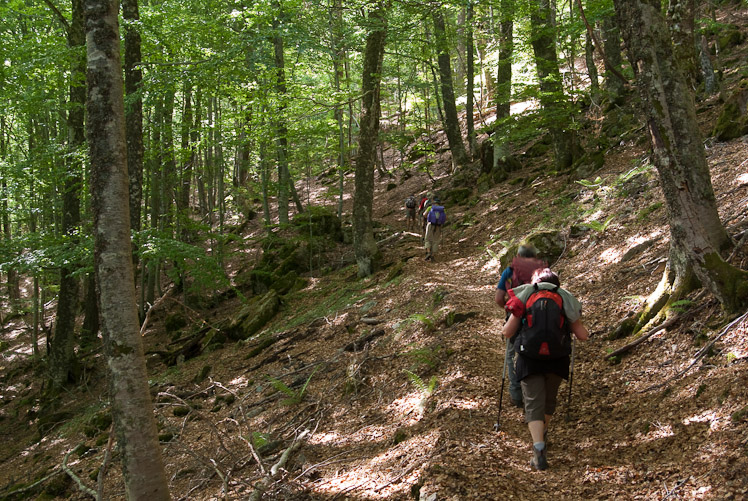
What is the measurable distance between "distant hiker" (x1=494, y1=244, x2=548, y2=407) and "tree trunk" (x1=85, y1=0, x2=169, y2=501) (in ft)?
11.5

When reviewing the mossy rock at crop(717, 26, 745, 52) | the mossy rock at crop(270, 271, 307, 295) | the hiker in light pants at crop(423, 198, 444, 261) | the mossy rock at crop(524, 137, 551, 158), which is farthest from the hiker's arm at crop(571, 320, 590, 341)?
the mossy rock at crop(717, 26, 745, 52)

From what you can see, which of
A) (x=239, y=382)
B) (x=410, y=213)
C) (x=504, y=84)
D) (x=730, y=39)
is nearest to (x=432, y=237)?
(x=504, y=84)

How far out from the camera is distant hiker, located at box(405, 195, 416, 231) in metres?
17.5

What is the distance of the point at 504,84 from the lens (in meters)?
12.6

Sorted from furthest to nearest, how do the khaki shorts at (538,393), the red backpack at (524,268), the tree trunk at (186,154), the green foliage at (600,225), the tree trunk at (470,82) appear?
the tree trunk at (470,82) < the tree trunk at (186,154) < the green foliage at (600,225) < the red backpack at (524,268) < the khaki shorts at (538,393)

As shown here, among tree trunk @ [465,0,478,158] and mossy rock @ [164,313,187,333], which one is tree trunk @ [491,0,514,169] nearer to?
tree trunk @ [465,0,478,158]

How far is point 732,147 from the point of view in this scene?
370 inches

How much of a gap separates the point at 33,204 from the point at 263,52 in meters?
12.1

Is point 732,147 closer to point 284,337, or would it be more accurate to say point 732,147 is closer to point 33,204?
point 284,337

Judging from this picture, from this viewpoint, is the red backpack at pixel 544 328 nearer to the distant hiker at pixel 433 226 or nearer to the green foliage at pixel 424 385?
the green foliage at pixel 424 385

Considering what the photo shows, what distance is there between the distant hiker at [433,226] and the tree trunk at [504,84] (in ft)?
9.57

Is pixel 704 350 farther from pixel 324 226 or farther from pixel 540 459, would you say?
pixel 324 226

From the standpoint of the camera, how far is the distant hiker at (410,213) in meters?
17.5

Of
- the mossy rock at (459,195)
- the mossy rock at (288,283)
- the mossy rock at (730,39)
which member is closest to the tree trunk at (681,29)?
the mossy rock at (288,283)
